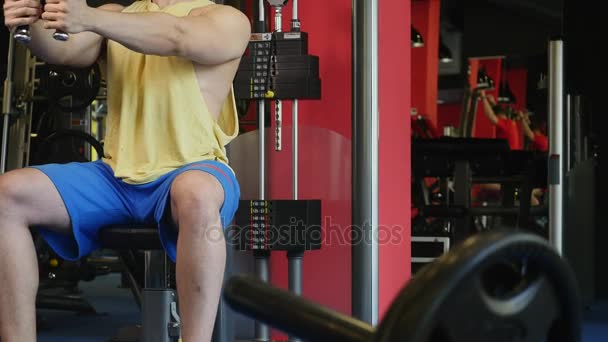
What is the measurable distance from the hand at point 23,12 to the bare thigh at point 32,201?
1.03 feet

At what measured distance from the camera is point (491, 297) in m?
0.45

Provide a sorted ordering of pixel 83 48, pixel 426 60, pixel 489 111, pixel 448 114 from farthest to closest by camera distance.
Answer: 1. pixel 448 114
2. pixel 489 111
3. pixel 426 60
4. pixel 83 48

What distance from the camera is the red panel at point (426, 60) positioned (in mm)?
10969

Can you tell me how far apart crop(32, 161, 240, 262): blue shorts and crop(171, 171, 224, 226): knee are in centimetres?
4

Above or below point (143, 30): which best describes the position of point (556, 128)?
below

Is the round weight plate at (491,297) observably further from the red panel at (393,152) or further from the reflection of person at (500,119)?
the reflection of person at (500,119)

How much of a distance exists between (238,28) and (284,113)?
129cm

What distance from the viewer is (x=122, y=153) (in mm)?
2012

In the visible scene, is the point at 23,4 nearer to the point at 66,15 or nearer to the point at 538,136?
the point at 66,15

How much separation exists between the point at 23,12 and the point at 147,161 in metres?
0.41

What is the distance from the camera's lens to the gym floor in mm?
3711

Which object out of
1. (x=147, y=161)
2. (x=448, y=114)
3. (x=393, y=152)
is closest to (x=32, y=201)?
(x=147, y=161)

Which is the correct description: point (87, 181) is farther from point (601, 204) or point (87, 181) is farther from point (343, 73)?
point (601, 204)

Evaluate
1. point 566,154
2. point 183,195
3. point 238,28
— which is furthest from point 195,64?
point 566,154
